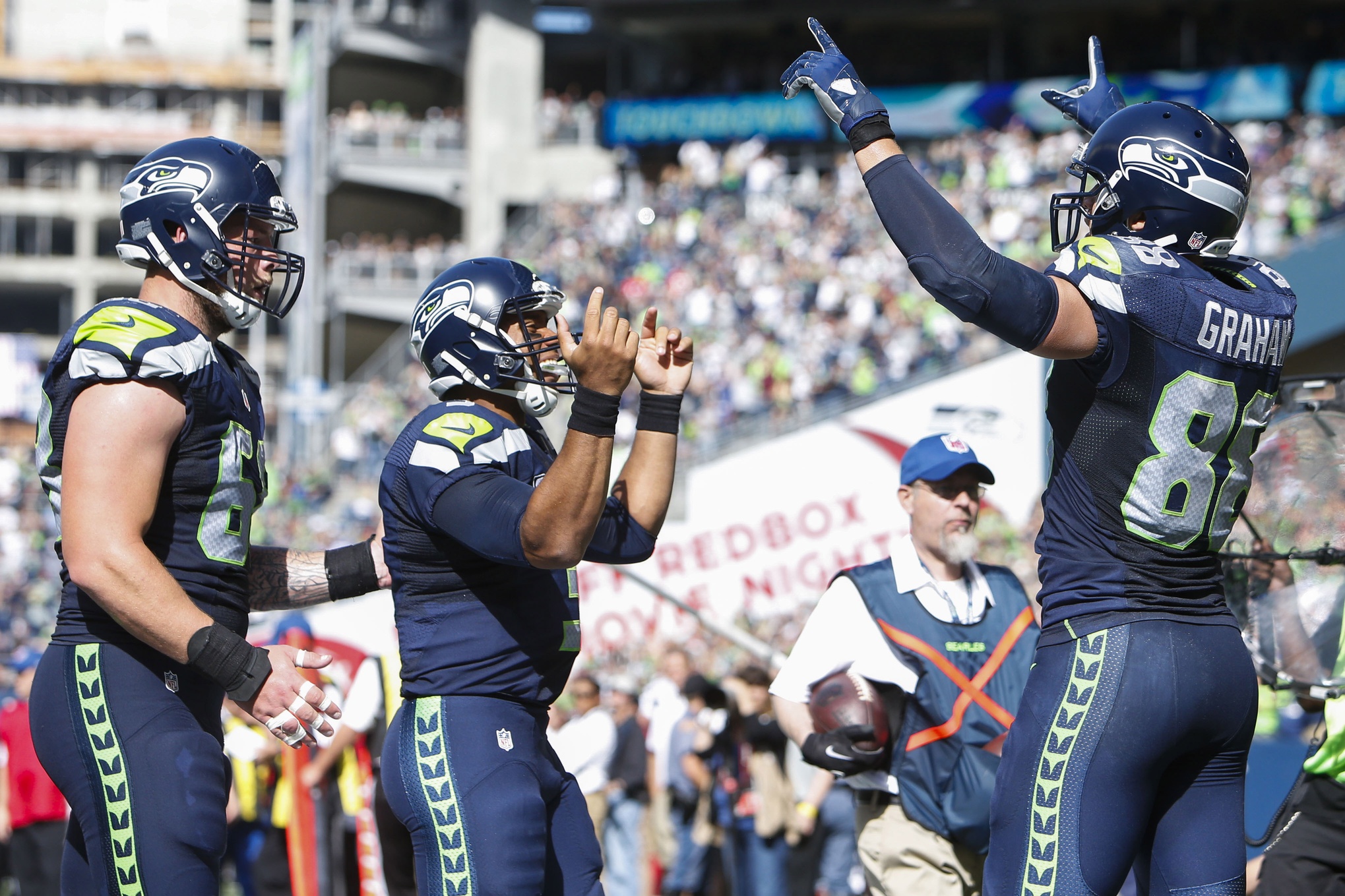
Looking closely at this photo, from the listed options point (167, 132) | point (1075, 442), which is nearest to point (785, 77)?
point (1075, 442)

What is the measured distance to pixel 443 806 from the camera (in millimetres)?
3416

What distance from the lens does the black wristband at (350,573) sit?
4031 mm

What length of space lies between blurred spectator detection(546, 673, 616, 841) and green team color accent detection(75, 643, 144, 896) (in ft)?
19.5

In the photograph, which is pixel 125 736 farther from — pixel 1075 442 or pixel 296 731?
pixel 1075 442

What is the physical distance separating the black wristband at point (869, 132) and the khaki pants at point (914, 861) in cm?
229

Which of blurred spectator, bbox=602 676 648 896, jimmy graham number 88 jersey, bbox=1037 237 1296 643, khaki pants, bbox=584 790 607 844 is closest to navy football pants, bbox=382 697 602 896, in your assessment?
jimmy graham number 88 jersey, bbox=1037 237 1296 643

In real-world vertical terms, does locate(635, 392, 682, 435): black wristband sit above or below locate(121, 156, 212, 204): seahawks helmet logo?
below

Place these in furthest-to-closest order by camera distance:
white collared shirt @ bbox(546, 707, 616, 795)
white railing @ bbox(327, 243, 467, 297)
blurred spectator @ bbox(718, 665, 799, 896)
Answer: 1. white railing @ bbox(327, 243, 467, 297)
2. white collared shirt @ bbox(546, 707, 616, 795)
3. blurred spectator @ bbox(718, 665, 799, 896)

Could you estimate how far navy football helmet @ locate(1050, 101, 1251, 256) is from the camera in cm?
327

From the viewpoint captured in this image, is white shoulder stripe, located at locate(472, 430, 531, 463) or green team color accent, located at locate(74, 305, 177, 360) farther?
white shoulder stripe, located at locate(472, 430, 531, 463)

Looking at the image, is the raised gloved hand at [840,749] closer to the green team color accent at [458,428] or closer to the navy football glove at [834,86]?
the green team color accent at [458,428]

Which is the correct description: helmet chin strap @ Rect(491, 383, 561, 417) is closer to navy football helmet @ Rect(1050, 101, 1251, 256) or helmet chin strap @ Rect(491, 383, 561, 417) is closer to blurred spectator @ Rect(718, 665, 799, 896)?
navy football helmet @ Rect(1050, 101, 1251, 256)

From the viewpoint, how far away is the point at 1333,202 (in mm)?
17656

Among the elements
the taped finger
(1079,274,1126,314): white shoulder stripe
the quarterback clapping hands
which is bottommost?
the taped finger
